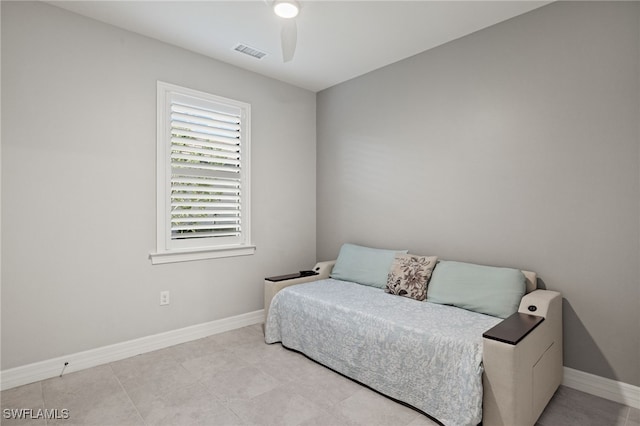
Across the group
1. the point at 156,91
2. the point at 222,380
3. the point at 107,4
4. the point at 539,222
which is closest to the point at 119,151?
the point at 156,91

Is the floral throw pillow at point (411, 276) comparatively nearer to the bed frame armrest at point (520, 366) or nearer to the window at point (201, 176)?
the bed frame armrest at point (520, 366)

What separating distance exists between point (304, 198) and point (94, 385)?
2736 millimetres

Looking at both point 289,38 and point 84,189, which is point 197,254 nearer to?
point 84,189

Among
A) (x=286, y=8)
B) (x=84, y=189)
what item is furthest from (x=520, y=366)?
(x=84, y=189)

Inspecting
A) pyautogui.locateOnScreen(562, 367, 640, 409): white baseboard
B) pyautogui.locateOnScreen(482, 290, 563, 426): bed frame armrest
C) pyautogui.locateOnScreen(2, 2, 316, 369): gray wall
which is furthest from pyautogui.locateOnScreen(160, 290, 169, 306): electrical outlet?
pyautogui.locateOnScreen(562, 367, 640, 409): white baseboard

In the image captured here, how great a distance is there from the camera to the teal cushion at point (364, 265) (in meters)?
3.31

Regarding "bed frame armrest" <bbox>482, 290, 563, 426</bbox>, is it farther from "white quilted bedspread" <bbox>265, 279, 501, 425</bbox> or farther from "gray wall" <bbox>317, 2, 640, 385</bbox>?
"gray wall" <bbox>317, 2, 640, 385</bbox>

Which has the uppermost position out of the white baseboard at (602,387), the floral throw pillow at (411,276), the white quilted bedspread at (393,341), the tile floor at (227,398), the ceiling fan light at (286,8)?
the ceiling fan light at (286,8)

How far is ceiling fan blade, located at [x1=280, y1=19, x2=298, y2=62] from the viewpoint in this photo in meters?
2.78

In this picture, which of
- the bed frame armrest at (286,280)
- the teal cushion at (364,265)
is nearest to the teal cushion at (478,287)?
the teal cushion at (364,265)

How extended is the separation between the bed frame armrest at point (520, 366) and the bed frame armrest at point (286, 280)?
6.31 feet

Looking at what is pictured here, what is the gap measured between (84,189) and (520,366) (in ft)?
10.5

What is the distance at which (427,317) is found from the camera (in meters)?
2.39

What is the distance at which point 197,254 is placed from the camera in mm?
3311
